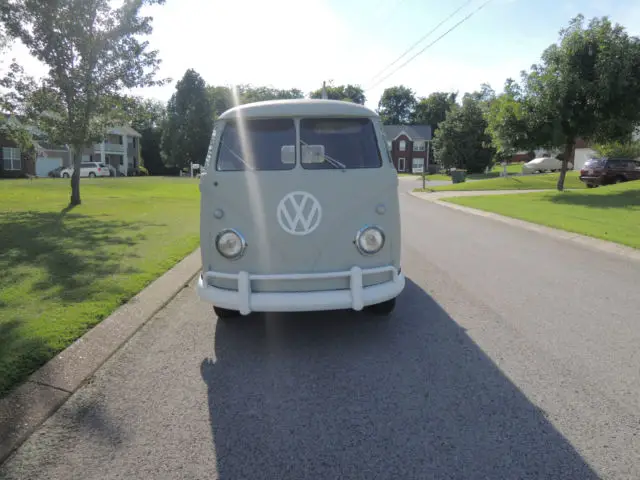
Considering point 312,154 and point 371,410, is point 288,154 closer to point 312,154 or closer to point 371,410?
point 312,154

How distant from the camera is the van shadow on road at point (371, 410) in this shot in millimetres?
2705

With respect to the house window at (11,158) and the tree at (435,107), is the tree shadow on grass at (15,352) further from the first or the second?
the tree at (435,107)

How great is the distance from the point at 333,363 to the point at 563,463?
1.91m

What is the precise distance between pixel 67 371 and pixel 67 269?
3761 millimetres

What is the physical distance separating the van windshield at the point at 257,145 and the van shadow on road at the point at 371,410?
5.50 ft

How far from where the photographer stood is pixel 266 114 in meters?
4.63

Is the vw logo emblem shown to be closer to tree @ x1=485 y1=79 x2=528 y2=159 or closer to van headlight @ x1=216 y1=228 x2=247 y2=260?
van headlight @ x1=216 y1=228 x2=247 y2=260

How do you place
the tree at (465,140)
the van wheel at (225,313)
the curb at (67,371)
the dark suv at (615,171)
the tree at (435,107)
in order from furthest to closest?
the tree at (435,107), the tree at (465,140), the dark suv at (615,171), the van wheel at (225,313), the curb at (67,371)

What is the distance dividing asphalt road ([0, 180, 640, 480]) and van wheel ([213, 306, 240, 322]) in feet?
0.32

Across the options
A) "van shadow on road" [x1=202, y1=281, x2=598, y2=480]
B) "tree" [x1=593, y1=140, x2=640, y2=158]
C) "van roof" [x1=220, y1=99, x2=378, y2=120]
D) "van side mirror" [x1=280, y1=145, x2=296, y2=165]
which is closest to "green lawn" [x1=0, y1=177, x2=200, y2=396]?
"van shadow on road" [x1=202, y1=281, x2=598, y2=480]

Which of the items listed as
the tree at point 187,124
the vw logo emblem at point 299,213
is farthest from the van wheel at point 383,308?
the tree at point 187,124

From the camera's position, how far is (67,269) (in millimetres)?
7184

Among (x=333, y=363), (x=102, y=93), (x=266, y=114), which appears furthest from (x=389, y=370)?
(x=102, y=93)

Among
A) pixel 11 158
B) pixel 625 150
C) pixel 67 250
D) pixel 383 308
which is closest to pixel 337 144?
pixel 383 308
